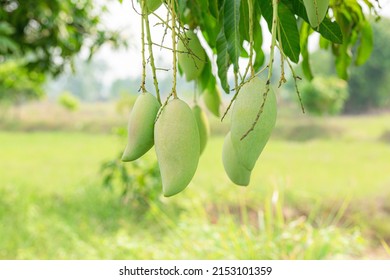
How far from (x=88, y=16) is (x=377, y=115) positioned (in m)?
10.1

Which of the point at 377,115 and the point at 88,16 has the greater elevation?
the point at 88,16

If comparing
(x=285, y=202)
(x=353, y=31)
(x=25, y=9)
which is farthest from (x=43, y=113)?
(x=353, y=31)

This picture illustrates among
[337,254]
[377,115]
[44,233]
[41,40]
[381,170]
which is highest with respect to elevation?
[41,40]

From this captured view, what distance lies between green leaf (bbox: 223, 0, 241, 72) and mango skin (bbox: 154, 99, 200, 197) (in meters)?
0.08

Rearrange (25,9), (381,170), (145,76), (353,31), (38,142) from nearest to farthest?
1. (145,76)
2. (353,31)
3. (25,9)
4. (381,170)
5. (38,142)

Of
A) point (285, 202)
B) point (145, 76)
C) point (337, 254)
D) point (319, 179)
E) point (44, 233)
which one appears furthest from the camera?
point (319, 179)

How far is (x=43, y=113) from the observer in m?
11.2

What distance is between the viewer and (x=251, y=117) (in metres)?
0.34

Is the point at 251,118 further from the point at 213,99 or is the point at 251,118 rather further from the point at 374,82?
the point at 374,82

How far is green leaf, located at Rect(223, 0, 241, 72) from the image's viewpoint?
0.42 metres

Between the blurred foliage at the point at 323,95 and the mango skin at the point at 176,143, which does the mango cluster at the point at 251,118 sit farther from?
the blurred foliage at the point at 323,95

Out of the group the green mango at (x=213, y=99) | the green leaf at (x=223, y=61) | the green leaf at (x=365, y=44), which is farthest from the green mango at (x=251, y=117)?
the green leaf at (x=365, y=44)

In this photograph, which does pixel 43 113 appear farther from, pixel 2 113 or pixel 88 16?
pixel 88 16

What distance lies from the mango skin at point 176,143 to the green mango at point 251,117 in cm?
3
